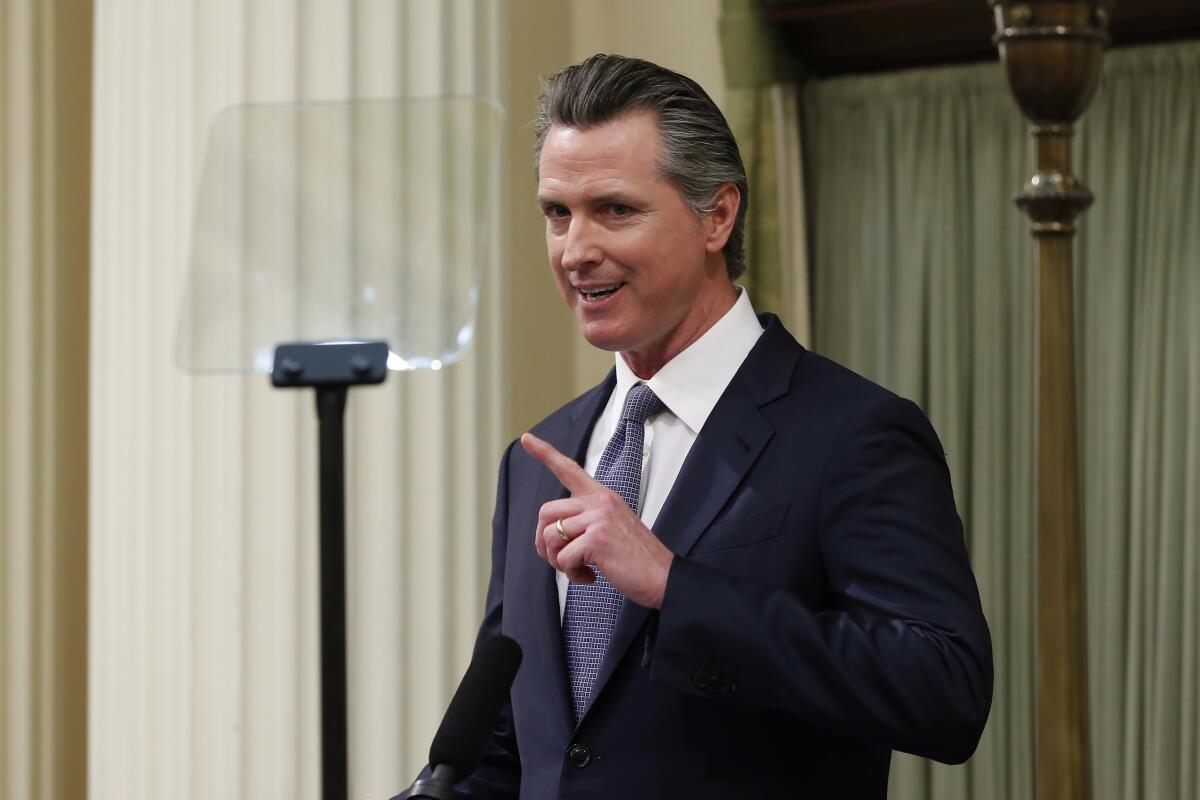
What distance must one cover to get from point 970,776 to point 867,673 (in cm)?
249

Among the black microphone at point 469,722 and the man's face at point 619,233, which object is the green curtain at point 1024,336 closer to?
the man's face at point 619,233

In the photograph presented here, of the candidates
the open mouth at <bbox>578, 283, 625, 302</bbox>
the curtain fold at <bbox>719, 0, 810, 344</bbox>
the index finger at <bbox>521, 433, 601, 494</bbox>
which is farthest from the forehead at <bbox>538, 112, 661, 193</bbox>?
the curtain fold at <bbox>719, 0, 810, 344</bbox>

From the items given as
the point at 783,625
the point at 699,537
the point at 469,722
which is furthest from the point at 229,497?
the point at 469,722

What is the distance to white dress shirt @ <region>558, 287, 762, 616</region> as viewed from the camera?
1.62 meters

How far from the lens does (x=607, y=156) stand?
5.25ft

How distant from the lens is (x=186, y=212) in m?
2.44

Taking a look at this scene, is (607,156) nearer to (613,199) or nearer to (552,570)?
(613,199)

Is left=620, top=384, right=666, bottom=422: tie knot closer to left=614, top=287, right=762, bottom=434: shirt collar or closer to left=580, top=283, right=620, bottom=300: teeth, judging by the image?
left=614, top=287, right=762, bottom=434: shirt collar

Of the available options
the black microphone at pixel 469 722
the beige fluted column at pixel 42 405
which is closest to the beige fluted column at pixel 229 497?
the beige fluted column at pixel 42 405

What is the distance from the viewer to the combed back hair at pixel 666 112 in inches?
64.2

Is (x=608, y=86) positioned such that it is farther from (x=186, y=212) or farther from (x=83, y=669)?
(x=83, y=669)

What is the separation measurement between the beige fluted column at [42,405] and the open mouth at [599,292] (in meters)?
1.98

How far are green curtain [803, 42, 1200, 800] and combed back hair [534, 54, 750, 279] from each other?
6.26ft

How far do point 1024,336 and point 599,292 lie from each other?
232 centimetres
